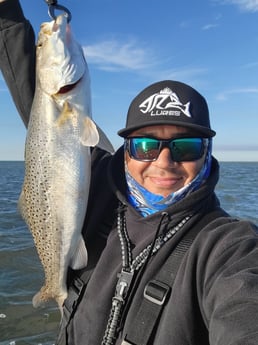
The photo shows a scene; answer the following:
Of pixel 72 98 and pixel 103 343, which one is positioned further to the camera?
pixel 72 98

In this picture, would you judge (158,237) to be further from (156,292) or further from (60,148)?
(60,148)

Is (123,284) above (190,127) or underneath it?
underneath

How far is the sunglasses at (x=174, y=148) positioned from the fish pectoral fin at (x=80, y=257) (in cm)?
67

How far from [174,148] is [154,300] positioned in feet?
2.86

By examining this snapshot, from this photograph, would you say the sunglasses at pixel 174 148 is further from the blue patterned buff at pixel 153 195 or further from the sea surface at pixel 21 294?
the sea surface at pixel 21 294

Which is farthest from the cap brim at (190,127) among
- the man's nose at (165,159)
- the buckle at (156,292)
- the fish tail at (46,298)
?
the fish tail at (46,298)

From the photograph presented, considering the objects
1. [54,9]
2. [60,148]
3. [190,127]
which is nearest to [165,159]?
[190,127]

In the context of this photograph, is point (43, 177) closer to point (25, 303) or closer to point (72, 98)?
point (72, 98)

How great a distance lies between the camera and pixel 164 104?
2471 mm

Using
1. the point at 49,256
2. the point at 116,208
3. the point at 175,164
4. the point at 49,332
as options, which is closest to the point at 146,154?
the point at 175,164

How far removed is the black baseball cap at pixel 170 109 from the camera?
2.44 m

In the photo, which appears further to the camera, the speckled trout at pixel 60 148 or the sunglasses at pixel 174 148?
the speckled trout at pixel 60 148

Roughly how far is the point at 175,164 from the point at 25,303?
468 centimetres

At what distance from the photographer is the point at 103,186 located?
299cm
